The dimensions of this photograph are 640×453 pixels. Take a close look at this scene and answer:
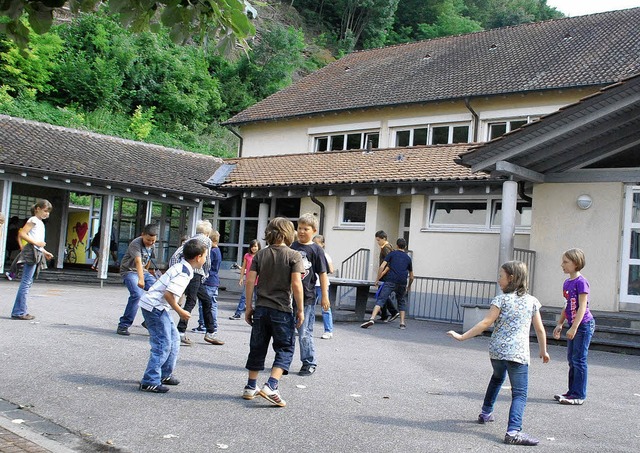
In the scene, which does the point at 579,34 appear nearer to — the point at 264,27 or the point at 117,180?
the point at 117,180

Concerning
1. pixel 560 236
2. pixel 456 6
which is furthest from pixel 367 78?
pixel 456 6

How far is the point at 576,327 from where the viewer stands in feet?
24.4

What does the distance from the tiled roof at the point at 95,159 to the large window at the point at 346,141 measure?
413 centimetres

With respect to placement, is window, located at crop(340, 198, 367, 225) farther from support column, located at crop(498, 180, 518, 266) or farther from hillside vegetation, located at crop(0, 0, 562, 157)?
hillside vegetation, located at crop(0, 0, 562, 157)

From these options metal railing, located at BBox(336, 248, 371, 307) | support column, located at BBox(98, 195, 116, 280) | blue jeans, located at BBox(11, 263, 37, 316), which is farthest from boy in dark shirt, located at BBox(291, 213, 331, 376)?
support column, located at BBox(98, 195, 116, 280)

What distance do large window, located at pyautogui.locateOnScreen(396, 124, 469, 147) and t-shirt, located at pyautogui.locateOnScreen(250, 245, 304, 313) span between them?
630 inches

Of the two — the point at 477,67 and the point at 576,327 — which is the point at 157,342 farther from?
the point at 477,67

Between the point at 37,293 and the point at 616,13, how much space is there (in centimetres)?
2044

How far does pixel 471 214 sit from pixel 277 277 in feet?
43.2

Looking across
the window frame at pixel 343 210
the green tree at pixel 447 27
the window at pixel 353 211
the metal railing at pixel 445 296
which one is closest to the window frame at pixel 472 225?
the metal railing at pixel 445 296

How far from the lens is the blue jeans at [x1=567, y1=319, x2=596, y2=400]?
752cm

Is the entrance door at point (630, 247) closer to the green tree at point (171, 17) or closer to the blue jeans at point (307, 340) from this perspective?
the blue jeans at point (307, 340)

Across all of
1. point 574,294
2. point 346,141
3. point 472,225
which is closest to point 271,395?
point 574,294

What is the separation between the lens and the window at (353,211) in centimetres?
2155
